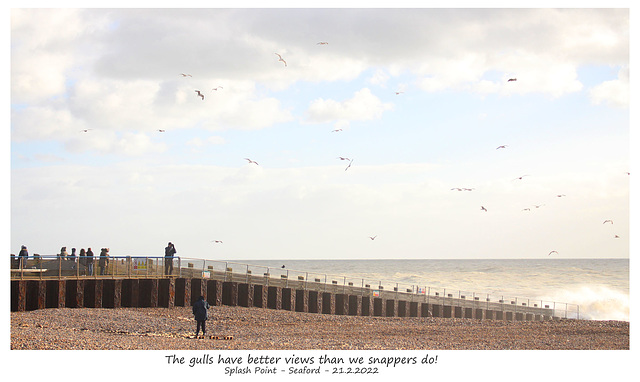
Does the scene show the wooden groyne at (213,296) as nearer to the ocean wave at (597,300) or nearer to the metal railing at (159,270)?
the metal railing at (159,270)

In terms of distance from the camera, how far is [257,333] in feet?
80.2

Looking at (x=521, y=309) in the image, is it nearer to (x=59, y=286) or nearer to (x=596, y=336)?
(x=596, y=336)

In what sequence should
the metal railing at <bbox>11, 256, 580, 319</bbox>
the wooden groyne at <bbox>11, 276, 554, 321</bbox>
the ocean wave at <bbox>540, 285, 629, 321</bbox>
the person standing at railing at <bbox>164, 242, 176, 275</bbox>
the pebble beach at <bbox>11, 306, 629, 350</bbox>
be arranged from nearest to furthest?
the pebble beach at <bbox>11, 306, 629, 350</bbox> < the wooden groyne at <bbox>11, 276, 554, 321</bbox> < the metal railing at <bbox>11, 256, 580, 319</bbox> < the person standing at railing at <bbox>164, 242, 176, 275</bbox> < the ocean wave at <bbox>540, 285, 629, 321</bbox>

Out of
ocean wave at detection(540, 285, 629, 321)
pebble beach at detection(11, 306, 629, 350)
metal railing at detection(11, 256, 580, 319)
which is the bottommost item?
ocean wave at detection(540, 285, 629, 321)

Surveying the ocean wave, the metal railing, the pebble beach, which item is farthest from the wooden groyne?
the ocean wave

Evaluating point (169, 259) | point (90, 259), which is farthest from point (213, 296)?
point (90, 259)

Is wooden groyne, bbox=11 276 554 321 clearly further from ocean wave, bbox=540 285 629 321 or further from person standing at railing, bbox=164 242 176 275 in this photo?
ocean wave, bbox=540 285 629 321

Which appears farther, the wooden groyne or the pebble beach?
the wooden groyne

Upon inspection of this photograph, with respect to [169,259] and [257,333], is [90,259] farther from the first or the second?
[257,333]

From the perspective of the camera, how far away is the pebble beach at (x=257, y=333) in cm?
1934

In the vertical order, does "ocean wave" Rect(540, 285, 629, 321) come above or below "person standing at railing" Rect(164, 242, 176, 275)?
below

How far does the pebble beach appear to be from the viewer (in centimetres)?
1934
